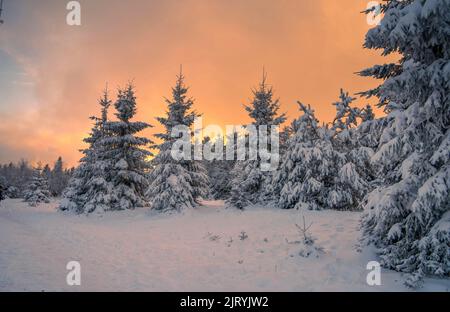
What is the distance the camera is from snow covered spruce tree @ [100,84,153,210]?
2839 cm

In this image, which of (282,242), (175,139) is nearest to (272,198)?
(175,139)

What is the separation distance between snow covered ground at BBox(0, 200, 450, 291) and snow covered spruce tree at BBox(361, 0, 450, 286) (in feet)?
3.37

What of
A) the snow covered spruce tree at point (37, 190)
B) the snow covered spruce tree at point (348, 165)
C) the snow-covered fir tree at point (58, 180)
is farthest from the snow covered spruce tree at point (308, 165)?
the snow-covered fir tree at point (58, 180)

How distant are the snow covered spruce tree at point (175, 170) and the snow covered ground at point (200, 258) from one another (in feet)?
17.9

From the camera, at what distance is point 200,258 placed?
42.4 feet

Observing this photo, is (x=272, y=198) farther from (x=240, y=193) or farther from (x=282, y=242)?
(x=282, y=242)

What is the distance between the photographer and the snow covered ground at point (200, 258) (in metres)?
9.36

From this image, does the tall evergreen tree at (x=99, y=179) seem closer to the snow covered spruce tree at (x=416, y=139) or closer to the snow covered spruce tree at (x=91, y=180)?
the snow covered spruce tree at (x=91, y=180)

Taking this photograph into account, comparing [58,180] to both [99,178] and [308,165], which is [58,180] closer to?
[99,178]

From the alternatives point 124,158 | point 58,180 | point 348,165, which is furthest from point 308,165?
point 58,180

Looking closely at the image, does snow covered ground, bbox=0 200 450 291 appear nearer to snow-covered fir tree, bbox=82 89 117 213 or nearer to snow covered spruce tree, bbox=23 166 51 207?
snow-covered fir tree, bbox=82 89 117 213
